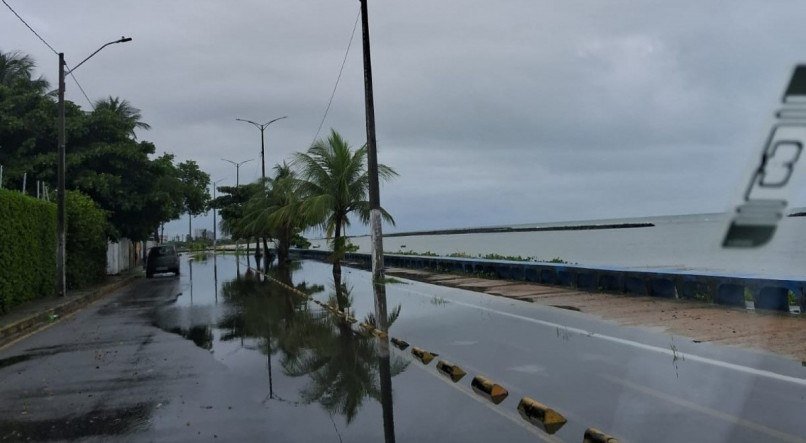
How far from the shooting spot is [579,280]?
56.5 ft

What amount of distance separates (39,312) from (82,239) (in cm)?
821

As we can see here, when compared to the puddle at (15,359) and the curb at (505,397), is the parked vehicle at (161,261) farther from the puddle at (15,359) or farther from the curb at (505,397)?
the curb at (505,397)

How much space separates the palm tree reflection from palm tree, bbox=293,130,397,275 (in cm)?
702

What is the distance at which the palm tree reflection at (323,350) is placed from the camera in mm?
6898

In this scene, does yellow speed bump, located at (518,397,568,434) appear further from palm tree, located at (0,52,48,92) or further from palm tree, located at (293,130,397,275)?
palm tree, located at (0,52,48,92)

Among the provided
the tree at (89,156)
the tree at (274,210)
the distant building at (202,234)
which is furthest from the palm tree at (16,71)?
the distant building at (202,234)

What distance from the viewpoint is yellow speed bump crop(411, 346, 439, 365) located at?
28.6 ft

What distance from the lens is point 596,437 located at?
5.09 m

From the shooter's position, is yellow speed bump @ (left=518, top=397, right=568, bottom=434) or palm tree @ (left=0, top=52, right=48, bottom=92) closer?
yellow speed bump @ (left=518, top=397, right=568, bottom=434)

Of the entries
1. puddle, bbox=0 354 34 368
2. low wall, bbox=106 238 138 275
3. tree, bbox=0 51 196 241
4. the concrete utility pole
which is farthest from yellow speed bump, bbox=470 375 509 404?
low wall, bbox=106 238 138 275

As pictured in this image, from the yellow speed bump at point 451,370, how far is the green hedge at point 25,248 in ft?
37.1

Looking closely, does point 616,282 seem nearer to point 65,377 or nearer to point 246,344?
point 246,344

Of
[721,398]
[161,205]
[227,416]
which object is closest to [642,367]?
[721,398]

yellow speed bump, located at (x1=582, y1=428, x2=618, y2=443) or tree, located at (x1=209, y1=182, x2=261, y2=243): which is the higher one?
tree, located at (x1=209, y1=182, x2=261, y2=243)
